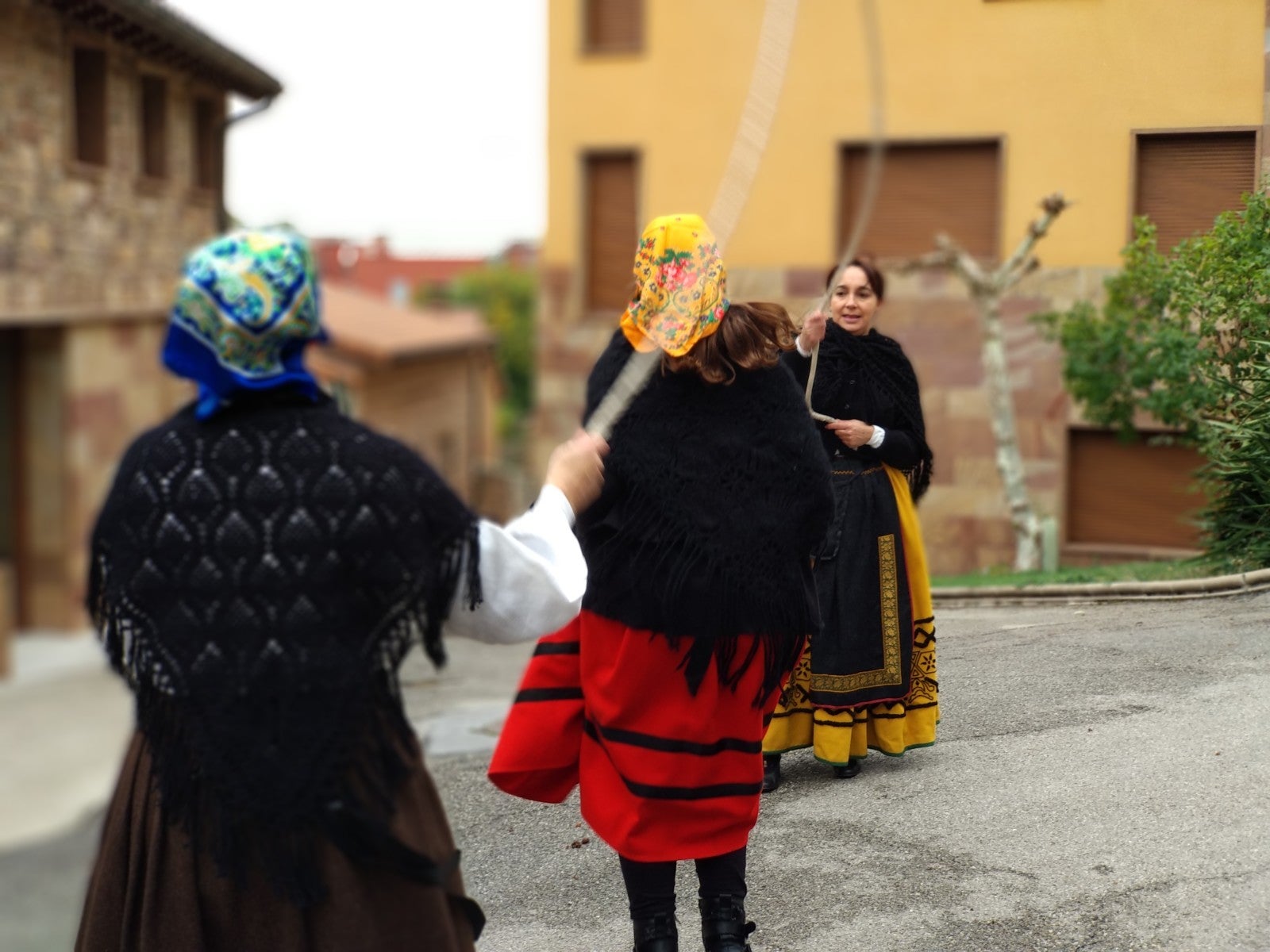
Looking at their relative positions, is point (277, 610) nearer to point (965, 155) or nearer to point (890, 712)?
point (890, 712)

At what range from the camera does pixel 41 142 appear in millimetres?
13977

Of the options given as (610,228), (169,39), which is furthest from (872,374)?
(169,39)

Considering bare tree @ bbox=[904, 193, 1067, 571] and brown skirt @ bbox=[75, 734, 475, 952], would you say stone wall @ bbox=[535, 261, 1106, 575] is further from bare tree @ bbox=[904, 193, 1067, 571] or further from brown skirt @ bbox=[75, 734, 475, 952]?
brown skirt @ bbox=[75, 734, 475, 952]

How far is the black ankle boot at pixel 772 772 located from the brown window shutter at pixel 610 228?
28.6 feet

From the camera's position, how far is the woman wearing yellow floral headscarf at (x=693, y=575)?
340cm

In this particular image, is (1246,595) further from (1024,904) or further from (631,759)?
(631,759)

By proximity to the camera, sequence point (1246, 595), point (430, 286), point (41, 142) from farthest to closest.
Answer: point (430, 286) < point (41, 142) < point (1246, 595)

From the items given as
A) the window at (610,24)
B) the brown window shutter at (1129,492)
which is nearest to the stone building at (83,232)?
the window at (610,24)

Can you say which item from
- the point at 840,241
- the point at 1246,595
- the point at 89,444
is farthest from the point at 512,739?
the point at 89,444

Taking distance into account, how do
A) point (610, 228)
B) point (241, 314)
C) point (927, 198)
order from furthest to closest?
1. point (610, 228)
2. point (927, 198)
3. point (241, 314)

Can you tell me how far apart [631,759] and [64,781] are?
1083 cm

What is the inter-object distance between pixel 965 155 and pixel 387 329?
20816 mm

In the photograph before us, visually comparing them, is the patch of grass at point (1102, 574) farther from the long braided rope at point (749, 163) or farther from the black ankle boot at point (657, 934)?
the black ankle boot at point (657, 934)

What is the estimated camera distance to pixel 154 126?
1606cm
